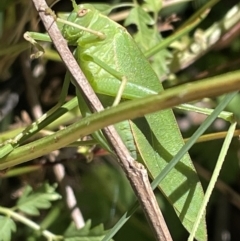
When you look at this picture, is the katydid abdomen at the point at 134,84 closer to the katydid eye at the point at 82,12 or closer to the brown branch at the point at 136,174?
the katydid eye at the point at 82,12

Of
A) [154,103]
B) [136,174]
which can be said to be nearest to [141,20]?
[136,174]

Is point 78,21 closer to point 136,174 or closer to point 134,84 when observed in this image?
point 134,84

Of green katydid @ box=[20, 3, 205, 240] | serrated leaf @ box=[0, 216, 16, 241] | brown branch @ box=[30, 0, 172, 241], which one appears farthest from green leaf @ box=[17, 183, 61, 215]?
brown branch @ box=[30, 0, 172, 241]

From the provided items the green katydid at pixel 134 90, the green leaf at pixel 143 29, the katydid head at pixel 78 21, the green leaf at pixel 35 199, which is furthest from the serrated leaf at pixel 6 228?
the green leaf at pixel 143 29

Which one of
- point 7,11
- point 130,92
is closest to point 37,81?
point 7,11

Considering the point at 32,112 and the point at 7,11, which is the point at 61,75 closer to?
the point at 32,112

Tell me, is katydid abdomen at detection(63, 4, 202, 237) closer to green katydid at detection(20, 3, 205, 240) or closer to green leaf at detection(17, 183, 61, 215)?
green katydid at detection(20, 3, 205, 240)

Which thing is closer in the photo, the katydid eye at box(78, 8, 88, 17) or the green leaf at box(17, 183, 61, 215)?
the katydid eye at box(78, 8, 88, 17)
